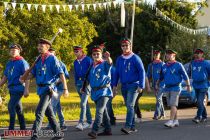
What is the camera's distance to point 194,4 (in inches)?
1564

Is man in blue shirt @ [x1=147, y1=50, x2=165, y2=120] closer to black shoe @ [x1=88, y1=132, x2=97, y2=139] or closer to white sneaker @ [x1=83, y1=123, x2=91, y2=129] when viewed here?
white sneaker @ [x1=83, y1=123, x2=91, y2=129]

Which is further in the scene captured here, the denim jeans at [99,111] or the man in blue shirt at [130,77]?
the man in blue shirt at [130,77]

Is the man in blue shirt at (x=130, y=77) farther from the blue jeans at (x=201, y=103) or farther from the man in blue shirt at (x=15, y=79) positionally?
the blue jeans at (x=201, y=103)

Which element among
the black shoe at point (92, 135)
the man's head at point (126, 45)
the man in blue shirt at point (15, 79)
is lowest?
the black shoe at point (92, 135)

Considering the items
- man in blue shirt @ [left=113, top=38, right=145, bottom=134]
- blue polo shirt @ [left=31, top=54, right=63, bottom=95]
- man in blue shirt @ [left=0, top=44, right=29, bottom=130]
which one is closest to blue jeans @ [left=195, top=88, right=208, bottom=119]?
man in blue shirt @ [left=113, top=38, right=145, bottom=134]

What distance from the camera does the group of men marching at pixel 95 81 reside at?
345 inches

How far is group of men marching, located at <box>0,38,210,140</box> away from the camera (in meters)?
8.76

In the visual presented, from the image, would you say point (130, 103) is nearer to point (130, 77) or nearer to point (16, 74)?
point (130, 77)

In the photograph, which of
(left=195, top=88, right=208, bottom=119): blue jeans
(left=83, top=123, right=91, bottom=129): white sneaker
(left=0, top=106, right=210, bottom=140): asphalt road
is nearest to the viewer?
(left=0, top=106, right=210, bottom=140): asphalt road

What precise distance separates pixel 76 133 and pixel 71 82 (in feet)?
106

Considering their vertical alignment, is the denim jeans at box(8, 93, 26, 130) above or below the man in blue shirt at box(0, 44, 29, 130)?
below

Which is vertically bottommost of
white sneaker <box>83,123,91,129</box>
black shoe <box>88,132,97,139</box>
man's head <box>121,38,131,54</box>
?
white sneaker <box>83,123,91,129</box>

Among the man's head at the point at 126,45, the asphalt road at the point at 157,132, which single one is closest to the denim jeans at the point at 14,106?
the asphalt road at the point at 157,132

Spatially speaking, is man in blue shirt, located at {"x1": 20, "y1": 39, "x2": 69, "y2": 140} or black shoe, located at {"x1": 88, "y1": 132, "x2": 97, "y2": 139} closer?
man in blue shirt, located at {"x1": 20, "y1": 39, "x2": 69, "y2": 140}
